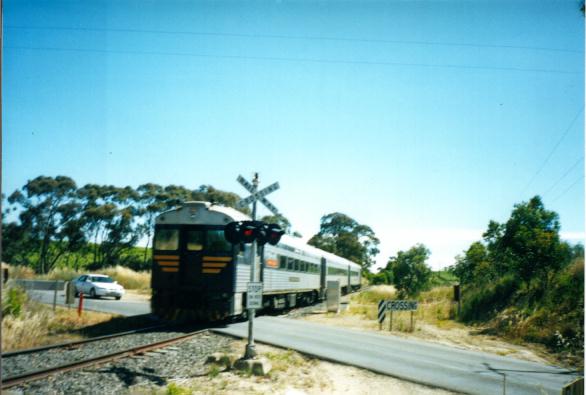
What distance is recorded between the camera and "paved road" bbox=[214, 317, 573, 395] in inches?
308

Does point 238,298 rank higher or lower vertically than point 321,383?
higher

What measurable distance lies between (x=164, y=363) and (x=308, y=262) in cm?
1409

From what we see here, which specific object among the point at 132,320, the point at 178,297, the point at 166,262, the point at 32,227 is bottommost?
the point at 132,320

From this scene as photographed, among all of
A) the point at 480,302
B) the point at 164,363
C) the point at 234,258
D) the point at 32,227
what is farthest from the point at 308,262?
the point at 32,227

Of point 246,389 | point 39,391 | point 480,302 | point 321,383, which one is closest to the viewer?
point 39,391

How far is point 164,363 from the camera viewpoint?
8.01 metres

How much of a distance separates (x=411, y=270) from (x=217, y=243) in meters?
16.6

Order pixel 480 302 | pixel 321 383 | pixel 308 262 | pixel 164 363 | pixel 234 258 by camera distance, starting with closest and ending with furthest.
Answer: pixel 321 383
pixel 164 363
pixel 234 258
pixel 480 302
pixel 308 262

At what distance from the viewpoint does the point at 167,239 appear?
13.0 metres

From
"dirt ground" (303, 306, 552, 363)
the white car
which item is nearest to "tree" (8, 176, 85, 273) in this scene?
the white car

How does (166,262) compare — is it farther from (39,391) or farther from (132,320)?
(39,391)

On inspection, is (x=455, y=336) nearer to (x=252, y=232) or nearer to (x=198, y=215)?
(x=198, y=215)

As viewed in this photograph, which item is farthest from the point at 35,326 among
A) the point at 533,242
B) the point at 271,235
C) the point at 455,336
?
the point at 533,242

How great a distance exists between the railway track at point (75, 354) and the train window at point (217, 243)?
8.07 ft
